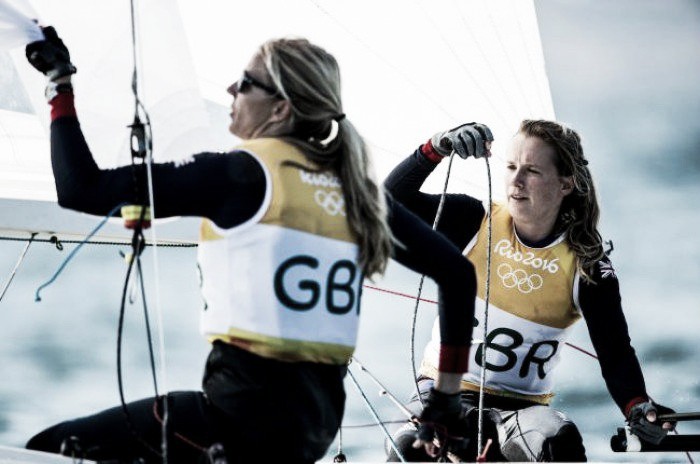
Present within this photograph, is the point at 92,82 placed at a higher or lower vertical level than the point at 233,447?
higher

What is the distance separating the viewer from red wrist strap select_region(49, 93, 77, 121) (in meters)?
1.35

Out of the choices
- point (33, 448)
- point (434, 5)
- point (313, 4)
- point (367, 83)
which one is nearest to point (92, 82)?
point (313, 4)

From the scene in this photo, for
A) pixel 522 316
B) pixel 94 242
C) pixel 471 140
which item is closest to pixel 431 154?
pixel 471 140

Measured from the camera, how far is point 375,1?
3170 millimetres

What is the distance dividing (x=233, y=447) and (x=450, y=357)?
1.26 feet

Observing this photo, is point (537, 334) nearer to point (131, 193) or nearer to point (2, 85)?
point (131, 193)

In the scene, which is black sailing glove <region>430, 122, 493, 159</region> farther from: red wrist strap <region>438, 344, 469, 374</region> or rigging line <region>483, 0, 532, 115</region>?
rigging line <region>483, 0, 532, 115</region>

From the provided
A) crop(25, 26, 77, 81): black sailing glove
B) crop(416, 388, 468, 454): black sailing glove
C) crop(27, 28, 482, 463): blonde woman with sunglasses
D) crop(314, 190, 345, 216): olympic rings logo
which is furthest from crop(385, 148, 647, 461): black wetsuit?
crop(25, 26, 77, 81): black sailing glove

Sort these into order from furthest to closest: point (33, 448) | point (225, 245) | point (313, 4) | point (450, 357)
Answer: point (313, 4) → point (450, 357) → point (33, 448) → point (225, 245)

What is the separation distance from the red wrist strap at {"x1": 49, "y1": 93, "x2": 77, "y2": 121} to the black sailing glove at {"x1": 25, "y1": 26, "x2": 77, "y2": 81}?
0.04 metres

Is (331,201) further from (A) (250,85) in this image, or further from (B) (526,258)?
(B) (526,258)

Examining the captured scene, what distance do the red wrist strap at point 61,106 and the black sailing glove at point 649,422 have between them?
4.76ft

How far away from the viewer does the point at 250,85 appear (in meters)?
1.42

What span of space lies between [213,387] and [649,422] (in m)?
1.23
